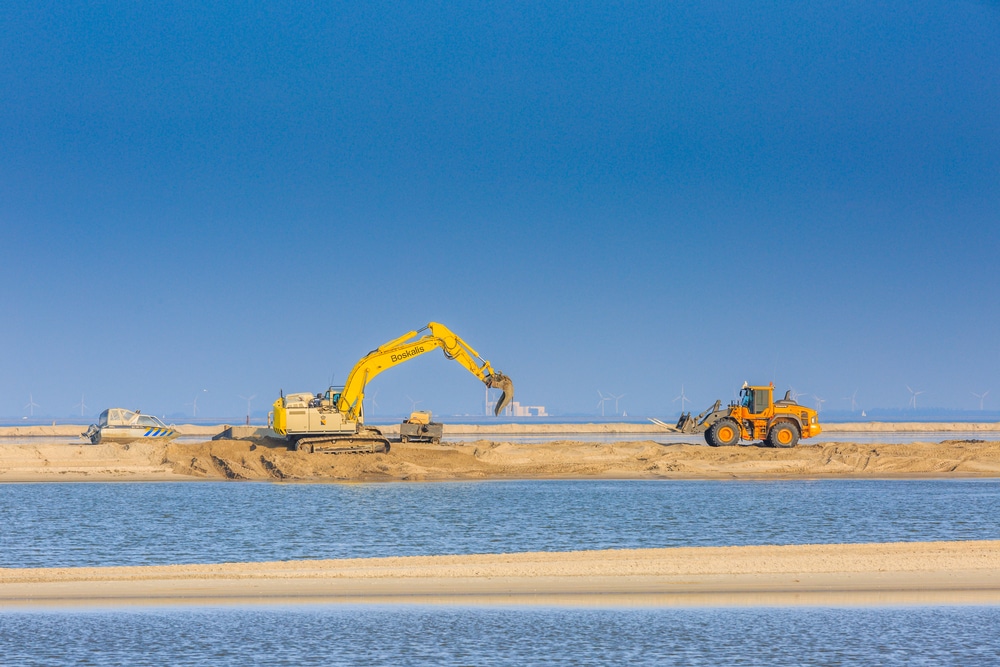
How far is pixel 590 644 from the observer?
13.2 m

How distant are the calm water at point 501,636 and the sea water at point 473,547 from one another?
37 millimetres

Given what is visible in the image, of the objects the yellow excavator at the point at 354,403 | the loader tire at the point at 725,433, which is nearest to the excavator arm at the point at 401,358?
the yellow excavator at the point at 354,403

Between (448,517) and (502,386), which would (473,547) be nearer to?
(448,517)

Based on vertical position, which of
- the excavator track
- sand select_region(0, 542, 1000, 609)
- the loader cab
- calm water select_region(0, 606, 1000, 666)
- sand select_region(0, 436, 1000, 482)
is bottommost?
calm water select_region(0, 606, 1000, 666)

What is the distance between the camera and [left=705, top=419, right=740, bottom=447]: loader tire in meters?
49.3

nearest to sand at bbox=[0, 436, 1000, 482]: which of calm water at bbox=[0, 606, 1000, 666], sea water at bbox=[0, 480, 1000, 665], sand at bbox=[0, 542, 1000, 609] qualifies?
sea water at bbox=[0, 480, 1000, 665]

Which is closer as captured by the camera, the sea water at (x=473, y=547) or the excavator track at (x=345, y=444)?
the sea water at (x=473, y=547)

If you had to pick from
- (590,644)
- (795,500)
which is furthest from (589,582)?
(795,500)

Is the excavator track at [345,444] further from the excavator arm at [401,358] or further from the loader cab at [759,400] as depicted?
the loader cab at [759,400]

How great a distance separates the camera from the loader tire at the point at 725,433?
49.3 m

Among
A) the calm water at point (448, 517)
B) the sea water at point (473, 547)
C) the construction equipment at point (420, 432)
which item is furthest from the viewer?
the construction equipment at point (420, 432)

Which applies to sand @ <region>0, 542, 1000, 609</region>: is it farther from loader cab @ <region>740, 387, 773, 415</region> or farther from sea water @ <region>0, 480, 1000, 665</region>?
loader cab @ <region>740, 387, 773, 415</region>

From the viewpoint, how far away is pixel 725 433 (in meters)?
49.4

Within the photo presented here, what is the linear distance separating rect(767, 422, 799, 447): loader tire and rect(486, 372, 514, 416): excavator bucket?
13.5 meters
